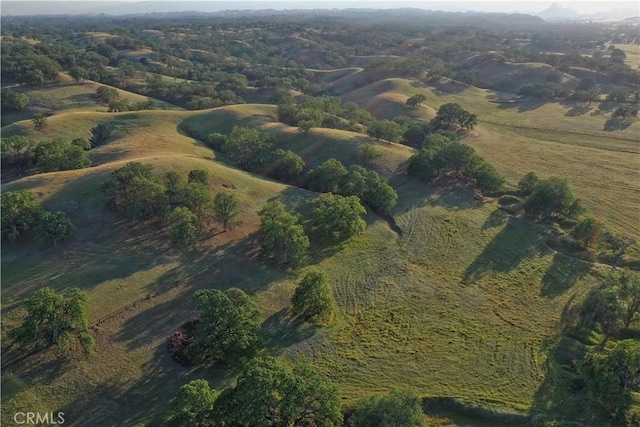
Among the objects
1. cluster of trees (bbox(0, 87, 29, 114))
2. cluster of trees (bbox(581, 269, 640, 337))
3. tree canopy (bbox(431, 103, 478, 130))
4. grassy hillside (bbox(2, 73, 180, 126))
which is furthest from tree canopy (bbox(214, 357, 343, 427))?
cluster of trees (bbox(0, 87, 29, 114))

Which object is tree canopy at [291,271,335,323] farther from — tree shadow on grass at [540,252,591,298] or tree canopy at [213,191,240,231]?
tree shadow on grass at [540,252,591,298]

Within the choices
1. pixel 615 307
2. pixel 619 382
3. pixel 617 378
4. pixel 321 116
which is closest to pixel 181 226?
pixel 617 378

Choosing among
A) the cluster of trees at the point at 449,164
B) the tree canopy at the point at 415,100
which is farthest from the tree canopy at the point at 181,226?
the tree canopy at the point at 415,100

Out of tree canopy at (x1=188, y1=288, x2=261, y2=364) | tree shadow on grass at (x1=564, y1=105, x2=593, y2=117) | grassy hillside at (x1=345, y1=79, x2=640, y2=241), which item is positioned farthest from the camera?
A: tree shadow on grass at (x1=564, y1=105, x2=593, y2=117)

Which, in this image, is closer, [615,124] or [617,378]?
[617,378]

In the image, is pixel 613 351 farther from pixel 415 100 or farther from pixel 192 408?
pixel 415 100

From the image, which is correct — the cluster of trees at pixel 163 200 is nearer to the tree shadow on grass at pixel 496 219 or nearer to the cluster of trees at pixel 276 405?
the cluster of trees at pixel 276 405
